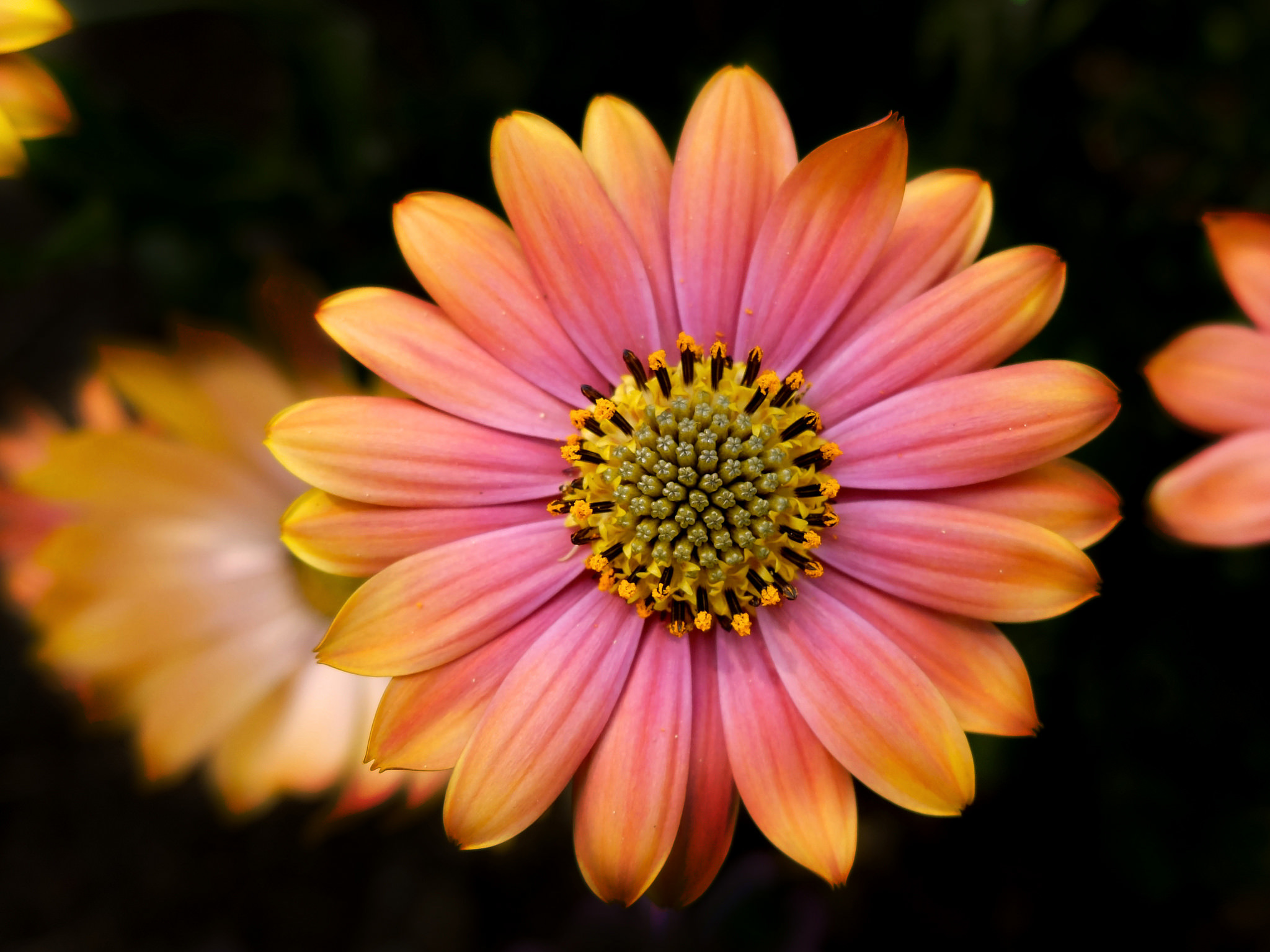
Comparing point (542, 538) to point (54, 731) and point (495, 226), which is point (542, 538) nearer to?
point (495, 226)

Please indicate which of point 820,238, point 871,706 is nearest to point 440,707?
point 871,706

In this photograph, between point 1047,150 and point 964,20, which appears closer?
point 964,20

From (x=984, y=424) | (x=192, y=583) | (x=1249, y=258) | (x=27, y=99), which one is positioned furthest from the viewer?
(x=192, y=583)

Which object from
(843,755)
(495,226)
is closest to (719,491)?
(843,755)

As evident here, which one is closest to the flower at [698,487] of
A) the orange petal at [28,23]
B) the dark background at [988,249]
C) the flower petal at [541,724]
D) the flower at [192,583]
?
the flower petal at [541,724]

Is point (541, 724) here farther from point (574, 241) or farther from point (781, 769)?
point (574, 241)

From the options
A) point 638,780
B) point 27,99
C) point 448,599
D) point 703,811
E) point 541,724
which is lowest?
point 703,811
